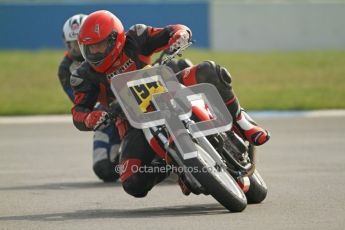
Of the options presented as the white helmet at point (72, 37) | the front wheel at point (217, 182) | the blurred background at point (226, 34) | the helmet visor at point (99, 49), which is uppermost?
the helmet visor at point (99, 49)

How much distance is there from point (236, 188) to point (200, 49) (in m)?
22.6

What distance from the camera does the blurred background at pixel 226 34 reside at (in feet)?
82.7

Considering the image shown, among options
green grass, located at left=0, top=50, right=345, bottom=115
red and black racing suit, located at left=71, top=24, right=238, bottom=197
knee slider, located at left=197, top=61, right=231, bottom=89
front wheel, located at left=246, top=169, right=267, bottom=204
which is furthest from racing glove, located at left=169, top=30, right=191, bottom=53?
green grass, located at left=0, top=50, right=345, bottom=115

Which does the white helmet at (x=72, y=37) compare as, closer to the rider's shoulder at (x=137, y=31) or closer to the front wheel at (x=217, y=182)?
the rider's shoulder at (x=137, y=31)

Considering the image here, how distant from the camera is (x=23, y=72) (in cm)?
2536

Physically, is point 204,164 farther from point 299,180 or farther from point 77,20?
point 77,20

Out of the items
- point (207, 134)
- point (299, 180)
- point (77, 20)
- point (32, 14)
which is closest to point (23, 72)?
point (32, 14)

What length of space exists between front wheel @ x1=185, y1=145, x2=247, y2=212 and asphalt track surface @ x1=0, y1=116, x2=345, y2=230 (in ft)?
0.32

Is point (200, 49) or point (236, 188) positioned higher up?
point (236, 188)

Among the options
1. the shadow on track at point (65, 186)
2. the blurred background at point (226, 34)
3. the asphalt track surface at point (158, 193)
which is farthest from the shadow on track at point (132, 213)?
the blurred background at point (226, 34)

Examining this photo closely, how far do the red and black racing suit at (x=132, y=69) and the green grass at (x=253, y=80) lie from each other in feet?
28.4

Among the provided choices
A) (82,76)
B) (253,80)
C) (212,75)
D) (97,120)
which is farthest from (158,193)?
(253,80)

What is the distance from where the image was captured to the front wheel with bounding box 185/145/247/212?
7.05 metres

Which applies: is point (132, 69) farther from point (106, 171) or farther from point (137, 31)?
point (106, 171)
